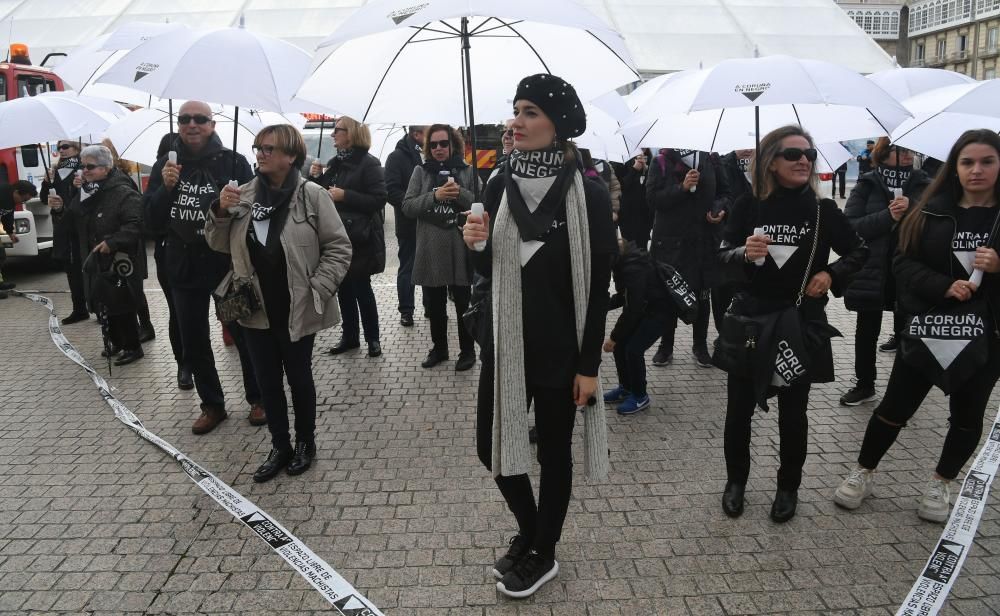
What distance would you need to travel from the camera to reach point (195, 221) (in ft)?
15.5

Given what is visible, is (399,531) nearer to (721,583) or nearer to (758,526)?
(721,583)

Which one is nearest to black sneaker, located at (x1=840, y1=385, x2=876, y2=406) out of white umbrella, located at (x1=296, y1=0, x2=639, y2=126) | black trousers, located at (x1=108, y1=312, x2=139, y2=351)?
white umbrella, located at (x1=296, y1=0, x2=639, y2=126)

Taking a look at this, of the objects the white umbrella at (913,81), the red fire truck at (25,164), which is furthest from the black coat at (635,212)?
the red fire truck at (25,164)

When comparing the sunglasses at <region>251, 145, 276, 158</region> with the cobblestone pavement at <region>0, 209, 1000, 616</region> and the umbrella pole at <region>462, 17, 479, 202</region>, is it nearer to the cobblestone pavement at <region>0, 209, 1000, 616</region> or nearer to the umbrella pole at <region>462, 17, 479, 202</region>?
the umbrella pole at <region>462, 17, 479, 202</region>

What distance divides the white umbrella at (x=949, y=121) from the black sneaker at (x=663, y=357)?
2624 mm

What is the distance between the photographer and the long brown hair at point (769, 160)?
3600 millimetres

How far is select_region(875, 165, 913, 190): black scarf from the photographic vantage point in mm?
5477

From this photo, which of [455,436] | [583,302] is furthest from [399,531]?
[583,302]

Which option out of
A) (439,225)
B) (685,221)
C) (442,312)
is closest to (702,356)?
(685,221)

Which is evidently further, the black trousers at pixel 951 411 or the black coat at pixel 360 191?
the black coat at pixel 360 191

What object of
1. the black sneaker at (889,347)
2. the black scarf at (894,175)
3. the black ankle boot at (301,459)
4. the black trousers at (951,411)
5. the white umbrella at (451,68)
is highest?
the white umbrella at (451,68)

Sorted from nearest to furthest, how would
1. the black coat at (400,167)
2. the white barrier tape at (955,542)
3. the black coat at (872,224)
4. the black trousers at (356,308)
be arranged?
the white barrier tape at (955,542) < the black coat at (872,224) < the black trousers at (356,308) < the black coat at (400,167)

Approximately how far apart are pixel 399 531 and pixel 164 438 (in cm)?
214

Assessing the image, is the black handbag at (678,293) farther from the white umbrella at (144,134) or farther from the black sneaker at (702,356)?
the white umbrella at (144,134)
